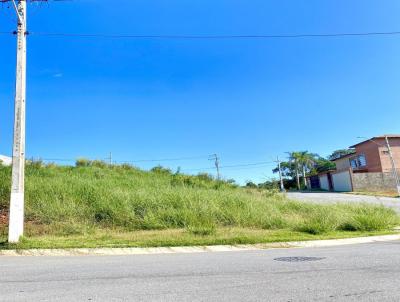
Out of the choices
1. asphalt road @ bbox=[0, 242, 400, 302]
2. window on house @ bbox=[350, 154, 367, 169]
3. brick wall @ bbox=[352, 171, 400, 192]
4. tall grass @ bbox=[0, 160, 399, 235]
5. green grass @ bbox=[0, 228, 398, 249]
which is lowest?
asphalt road @ bbox=[0, 242, 400, 302]

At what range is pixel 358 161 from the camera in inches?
2643

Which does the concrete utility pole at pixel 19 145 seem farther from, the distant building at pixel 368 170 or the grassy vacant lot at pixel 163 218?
the distant building at pixel 368 170

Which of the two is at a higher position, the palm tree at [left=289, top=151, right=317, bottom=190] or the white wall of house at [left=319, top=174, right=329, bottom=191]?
the palm tree at [left=289, top=151, right=317, bottom=190]

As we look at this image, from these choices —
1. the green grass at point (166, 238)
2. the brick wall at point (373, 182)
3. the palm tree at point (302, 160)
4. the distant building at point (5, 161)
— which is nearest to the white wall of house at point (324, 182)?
the brick wall at point (373, 182)

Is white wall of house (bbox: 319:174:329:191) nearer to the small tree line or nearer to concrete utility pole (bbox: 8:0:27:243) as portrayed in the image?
the small tree line

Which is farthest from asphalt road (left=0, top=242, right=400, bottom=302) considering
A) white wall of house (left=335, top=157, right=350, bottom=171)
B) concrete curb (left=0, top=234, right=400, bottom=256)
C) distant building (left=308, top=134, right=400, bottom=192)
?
white wall of house (left=335, top=157, right=350, bottom=171)

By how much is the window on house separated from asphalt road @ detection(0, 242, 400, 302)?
60896 mm

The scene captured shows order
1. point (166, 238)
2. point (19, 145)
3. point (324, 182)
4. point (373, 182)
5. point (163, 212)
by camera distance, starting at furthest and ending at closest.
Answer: point (324, 182), point (373, 182), point (163, 212), point (166, 238), point (19, 145)

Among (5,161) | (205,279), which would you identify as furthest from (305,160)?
(205,279)

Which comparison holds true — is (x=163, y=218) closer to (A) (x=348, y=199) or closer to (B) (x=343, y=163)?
(A) (x=348, y=199)

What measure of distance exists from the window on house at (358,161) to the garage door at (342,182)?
7176 millimetres

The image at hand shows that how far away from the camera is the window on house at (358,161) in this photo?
6546cm

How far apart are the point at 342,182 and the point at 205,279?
184 ft

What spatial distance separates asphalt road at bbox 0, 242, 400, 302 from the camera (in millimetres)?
5137
